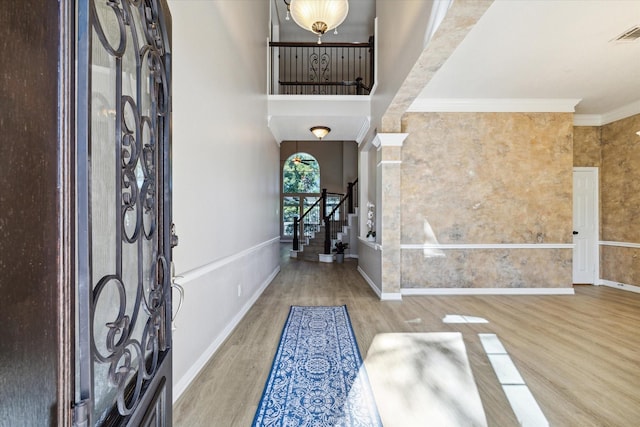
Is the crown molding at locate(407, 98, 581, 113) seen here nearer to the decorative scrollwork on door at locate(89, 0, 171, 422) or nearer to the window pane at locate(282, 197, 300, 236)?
the decorative scrollwork on door at locate(89, 0, 171, 422)

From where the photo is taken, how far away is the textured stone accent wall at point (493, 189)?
486cm

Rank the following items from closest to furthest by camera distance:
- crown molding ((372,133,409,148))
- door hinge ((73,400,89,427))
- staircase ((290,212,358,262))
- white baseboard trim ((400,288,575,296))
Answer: door hinge ((73,400,89,427)) → crown molding ((372,133,409,148)) → white baseboard trim ((400,288,575,296)) → staircase ((290,212,358,262))

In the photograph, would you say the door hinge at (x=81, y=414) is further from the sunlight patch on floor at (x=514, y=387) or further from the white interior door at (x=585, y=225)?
the white interior door at (x=585, y=225)

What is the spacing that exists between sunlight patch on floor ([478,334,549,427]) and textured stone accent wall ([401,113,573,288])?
2.18 m

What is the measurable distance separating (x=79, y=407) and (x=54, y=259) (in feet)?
0.98

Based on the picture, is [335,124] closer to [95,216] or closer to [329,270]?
[329,270]

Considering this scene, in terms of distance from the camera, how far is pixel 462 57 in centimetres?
362

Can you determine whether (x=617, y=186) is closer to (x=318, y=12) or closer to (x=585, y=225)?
(x=585, y=225)

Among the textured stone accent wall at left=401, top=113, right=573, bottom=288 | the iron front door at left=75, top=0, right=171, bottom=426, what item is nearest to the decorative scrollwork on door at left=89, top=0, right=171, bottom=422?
the iron front door at left=75, top=0, right=171, bottom=426

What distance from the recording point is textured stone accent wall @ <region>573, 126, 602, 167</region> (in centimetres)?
556

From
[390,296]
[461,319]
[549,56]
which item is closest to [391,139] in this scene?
[549,56]

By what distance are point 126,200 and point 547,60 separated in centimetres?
472

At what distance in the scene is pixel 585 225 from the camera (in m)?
5.59

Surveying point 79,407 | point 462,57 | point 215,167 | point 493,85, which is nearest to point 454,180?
point 493,85
